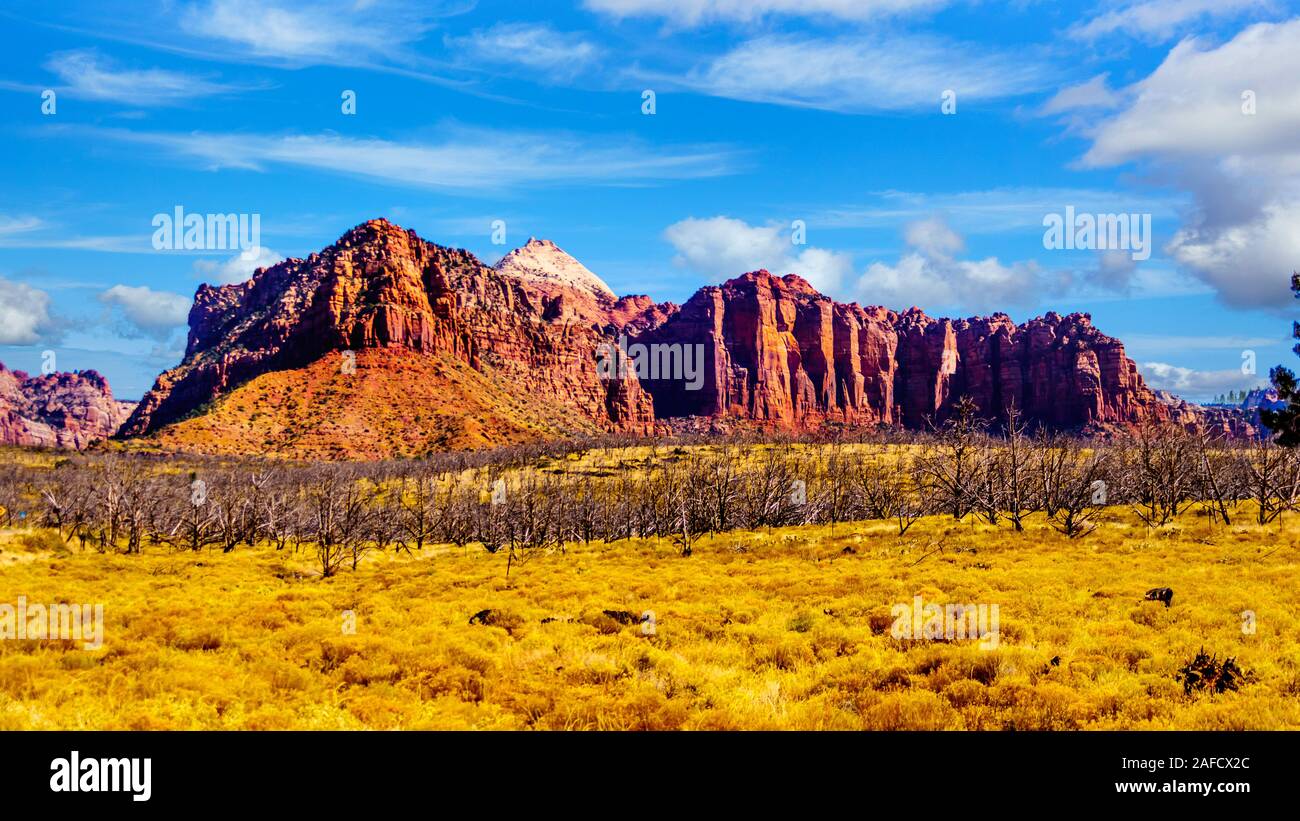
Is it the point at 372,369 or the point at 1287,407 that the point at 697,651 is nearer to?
the point at 1287,407

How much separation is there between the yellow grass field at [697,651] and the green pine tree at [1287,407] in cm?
955

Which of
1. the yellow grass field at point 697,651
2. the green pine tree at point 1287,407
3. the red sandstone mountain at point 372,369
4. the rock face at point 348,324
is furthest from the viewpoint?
the rock face at point 348,324

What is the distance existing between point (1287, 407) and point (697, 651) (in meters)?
37.5

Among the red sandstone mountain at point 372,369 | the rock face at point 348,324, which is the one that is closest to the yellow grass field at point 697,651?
the red sandstone mountain at point 372,369

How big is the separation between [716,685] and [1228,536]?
29.0 m

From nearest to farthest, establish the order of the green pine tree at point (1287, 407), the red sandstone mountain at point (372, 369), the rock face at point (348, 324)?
the green pine tree at point (1287, 407) < the red sandstone mountain at point (372, 369) < the rock face at point (348, 324)

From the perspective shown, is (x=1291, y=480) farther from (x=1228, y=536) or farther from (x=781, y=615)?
(x=781, y=615)

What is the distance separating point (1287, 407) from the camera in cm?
3416

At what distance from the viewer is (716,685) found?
462 inches

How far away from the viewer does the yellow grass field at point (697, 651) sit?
33.0ft

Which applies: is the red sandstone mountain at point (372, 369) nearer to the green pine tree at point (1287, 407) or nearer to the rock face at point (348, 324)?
the rock face at point (348, 324)

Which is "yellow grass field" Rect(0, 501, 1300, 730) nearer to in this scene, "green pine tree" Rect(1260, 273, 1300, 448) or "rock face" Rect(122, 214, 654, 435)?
"green pine tree" Rect(1260, 273, 1300, 448)
